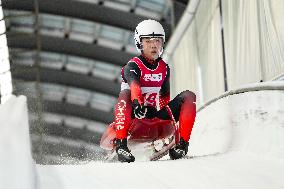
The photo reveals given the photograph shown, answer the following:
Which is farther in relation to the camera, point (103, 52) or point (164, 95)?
point (103, 52)

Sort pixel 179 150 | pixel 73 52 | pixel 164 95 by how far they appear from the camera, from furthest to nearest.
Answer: pixel 73 52 → pixel 164 95 → pixel 179 150

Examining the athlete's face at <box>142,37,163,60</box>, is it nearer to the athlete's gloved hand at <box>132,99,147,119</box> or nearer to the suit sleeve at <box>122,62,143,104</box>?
the suit sleeve at <box>122,62,143,104</box>

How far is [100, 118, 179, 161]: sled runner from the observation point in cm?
532

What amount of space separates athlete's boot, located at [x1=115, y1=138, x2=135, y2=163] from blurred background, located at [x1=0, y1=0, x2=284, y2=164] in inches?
32.7

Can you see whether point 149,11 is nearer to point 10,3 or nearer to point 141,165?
point 10,3

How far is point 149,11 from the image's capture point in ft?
52.3

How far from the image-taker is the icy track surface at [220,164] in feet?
10.4

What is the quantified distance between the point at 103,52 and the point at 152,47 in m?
13.5

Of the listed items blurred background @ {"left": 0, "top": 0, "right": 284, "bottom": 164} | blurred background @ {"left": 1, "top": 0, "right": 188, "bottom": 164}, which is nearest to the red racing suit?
blurred background @ {"left": 0, "top": 0, "right": 284, "bottom": 164}

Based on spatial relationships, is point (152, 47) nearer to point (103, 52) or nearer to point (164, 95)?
point (164, 95)

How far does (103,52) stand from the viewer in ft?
61.3

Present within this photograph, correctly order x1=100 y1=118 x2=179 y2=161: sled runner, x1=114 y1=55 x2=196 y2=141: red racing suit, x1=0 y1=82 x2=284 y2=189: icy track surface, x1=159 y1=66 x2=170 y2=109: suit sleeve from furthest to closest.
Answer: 1. x1=159 y1=66 x2=170 y2=109: suit sleeve
2. x1=100 y1=118 x2=179 y2=161: sled runner
3. x1=114 y1=55 x2=196 y2=141: red racing suit
4. x1=0 y1=82 x2=284 y2=189: icy track surface

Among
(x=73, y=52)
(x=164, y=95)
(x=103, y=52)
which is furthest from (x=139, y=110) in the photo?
(x=73, y=52)

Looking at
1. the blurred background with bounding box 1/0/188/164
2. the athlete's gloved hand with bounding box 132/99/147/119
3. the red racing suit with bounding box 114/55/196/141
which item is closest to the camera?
the athlete's gloved hand with bounding box 132/99/147/119
